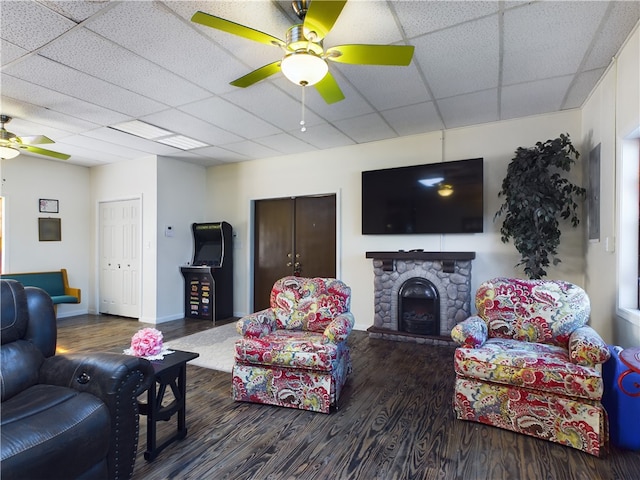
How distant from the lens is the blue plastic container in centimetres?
195

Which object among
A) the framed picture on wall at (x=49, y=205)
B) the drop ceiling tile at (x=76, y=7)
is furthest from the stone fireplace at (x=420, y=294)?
the framed picture on wall at (x=49, y=205)

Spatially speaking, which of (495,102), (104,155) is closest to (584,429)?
(495,102)

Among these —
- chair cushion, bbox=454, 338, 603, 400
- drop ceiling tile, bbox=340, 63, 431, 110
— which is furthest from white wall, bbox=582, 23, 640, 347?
drop ceiling tile, bbox=340, 63, 431, 110

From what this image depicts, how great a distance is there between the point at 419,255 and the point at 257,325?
2382 millimetres

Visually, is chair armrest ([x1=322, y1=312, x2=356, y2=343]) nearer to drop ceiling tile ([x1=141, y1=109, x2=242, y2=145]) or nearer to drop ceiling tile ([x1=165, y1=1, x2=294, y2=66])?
drop ceiling tile ([x1=165, y1=1, x2=294, y2=66])

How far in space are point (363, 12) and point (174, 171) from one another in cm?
455

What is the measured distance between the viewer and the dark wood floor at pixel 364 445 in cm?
183

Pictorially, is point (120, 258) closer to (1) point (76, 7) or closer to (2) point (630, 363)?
(1) point (76, 7)

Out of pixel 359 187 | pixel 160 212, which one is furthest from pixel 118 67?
pixel 359 187

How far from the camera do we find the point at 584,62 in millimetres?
2756

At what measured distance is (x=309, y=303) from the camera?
3.02 metres

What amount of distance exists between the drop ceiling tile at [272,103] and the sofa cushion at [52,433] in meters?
2.74

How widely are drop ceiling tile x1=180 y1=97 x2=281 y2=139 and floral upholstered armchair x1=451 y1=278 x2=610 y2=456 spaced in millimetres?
3080

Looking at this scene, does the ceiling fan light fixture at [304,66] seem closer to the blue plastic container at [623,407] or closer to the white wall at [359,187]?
the white wall at [359,187]
